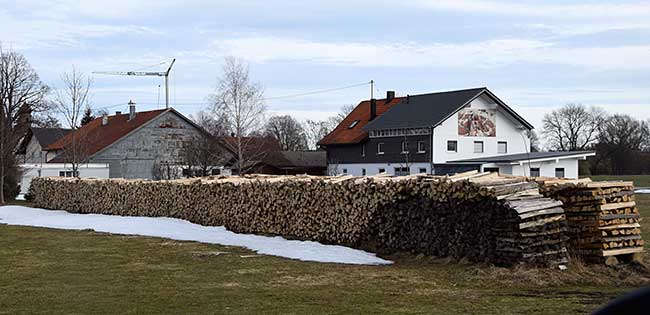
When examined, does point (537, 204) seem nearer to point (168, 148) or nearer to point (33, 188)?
point (33, 188)

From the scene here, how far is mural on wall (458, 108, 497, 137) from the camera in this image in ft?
188

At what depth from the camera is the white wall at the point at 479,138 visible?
185 ft

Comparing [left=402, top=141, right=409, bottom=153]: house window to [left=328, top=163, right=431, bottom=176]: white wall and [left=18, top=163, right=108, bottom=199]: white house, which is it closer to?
[left=328, top=163, right=431, bottom=176]: white wall

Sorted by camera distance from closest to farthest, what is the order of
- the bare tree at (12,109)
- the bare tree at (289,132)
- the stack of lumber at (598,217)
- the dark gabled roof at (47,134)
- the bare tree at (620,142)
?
the stack of lumber at (598,217)
the bare tree at (12,109)
the dark gabled roof at (47,134)
the bare tree at (620,142)
the bare tree at (289,132)

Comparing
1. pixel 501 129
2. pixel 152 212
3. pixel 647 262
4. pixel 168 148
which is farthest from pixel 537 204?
pixel 168 148

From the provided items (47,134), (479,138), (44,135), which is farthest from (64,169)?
(479,138)

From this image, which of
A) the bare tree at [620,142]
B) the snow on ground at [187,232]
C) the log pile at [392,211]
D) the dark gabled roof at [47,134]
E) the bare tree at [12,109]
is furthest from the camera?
the bare tree at [620,142]

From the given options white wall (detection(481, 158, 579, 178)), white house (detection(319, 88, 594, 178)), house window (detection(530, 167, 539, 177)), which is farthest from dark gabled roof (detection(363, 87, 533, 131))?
house window (detection(530, 167, 539, 177))

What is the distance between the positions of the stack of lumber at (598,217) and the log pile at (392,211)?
744 mm

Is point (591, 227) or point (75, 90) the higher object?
point (75, 90)

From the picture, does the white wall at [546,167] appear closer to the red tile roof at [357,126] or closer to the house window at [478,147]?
the house window at [478,147]

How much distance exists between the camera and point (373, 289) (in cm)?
1228

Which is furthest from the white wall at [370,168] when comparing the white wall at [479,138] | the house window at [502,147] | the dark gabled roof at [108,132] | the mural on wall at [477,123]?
the dark gabled roof at [108,132]

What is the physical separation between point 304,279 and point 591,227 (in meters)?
5.43
